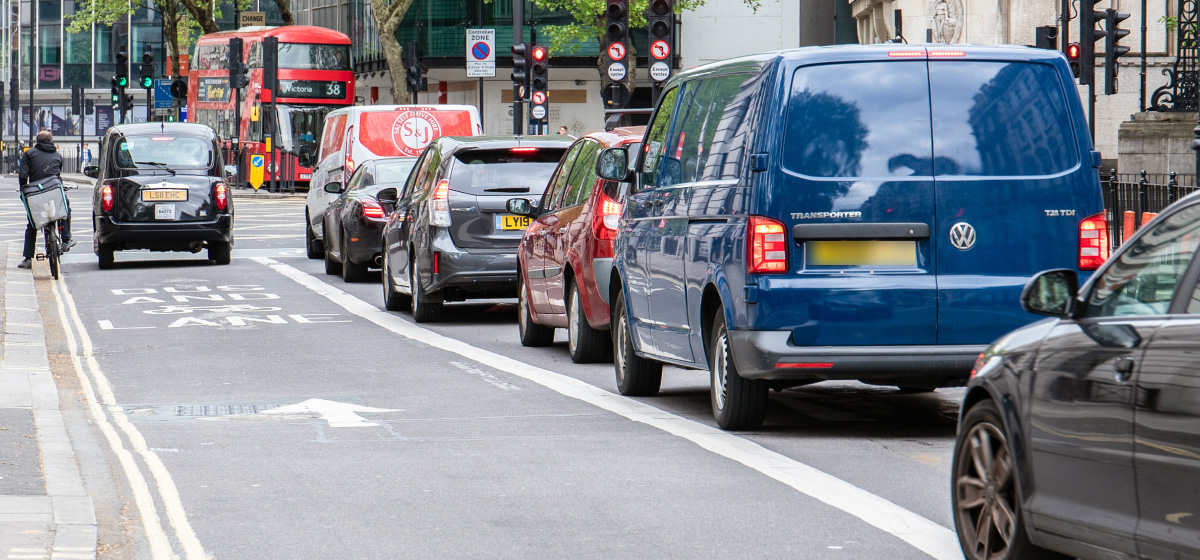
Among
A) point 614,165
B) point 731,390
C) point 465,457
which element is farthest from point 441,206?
point 465,457

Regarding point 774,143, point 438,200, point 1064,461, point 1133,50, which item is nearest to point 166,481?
point 774,143

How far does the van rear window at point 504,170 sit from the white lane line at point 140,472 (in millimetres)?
3538

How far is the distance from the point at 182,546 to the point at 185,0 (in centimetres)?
6376

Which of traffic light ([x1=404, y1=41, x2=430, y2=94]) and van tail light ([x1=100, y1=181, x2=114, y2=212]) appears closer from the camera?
van tail light ([x1=100, y1=181, x2=114, y2=212])

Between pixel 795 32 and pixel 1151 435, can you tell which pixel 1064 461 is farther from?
pixel 795 32

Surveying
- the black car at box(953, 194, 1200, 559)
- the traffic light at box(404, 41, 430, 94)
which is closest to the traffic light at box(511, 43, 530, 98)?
the traffic light at box(404, 41, 430, 94)

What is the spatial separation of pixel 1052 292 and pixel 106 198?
62.6 ft

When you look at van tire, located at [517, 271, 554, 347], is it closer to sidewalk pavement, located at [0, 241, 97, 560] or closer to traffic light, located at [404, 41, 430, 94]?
sidewalk pavement, located at [0, 241, 97, 560]

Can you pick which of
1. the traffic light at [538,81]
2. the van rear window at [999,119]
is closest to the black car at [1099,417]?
the van rear window at [999,119]

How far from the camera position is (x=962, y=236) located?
28.0 ft

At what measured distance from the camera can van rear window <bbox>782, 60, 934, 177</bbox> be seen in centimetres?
841

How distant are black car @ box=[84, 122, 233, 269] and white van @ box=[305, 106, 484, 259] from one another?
1880 mm

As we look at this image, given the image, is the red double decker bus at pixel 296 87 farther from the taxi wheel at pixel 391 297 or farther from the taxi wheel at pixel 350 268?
the taxi wheel at pixel 391 297

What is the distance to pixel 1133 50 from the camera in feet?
113
